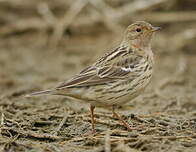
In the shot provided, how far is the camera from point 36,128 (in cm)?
655

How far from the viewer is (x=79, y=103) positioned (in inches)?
342

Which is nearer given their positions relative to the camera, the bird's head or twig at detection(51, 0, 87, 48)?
the bird's head

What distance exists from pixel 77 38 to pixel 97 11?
985 mm

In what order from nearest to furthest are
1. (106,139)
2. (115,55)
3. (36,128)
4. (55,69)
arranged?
(106,139) < (36,128) < (115,55) < (55,69)

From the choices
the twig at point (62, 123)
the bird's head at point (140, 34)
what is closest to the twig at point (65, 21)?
the bird's head at point (140, 34)

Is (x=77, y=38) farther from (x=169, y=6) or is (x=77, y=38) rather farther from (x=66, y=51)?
(x=169, y=6)

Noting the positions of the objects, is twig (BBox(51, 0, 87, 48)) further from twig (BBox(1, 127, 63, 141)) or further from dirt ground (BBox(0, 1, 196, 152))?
twig (BBox(1, 127, 63, 141))

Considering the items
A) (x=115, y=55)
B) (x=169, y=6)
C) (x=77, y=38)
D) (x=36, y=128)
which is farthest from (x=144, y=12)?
(x=36, y=128)

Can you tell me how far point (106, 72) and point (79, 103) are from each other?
1.99 meters

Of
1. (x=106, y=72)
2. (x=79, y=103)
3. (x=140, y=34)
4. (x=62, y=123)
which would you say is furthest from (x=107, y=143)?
(x=79, y=103)

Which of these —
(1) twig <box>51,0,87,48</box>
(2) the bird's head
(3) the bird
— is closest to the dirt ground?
(1) twig <box>51,0,87,48</box>

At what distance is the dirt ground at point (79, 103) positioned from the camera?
5.83m

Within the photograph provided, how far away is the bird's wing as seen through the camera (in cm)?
659

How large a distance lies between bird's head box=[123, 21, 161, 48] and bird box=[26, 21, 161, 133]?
1.6 inches
